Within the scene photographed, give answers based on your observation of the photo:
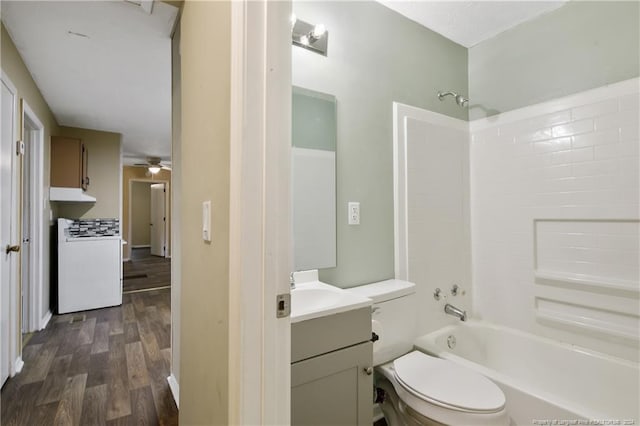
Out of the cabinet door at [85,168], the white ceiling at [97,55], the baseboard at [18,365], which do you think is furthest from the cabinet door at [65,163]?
the baseboard at [18,365]

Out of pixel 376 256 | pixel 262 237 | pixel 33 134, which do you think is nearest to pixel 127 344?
pixel 33 134

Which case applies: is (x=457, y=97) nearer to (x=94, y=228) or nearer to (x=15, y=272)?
(x=15, y=272)

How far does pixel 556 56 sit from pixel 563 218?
3.54 ft

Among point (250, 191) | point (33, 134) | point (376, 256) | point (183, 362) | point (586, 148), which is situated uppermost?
point (33, 134)

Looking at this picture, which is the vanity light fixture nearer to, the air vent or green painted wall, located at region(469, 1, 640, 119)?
the air vent

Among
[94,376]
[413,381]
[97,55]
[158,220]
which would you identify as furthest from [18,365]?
[158,220]

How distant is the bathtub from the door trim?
3308 millimetres

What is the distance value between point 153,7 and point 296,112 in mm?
963

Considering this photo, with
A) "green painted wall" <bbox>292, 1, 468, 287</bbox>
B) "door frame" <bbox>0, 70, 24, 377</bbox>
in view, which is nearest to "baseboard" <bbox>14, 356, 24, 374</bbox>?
"door frame" <bbox>0, 70, 24, 377</bbox>

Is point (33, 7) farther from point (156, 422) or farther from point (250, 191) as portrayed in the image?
point (156, 422)

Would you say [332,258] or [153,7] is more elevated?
[153,7]

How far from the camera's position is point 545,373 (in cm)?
193

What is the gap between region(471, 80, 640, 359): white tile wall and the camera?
5.81 ft

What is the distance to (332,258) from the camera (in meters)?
1.80
